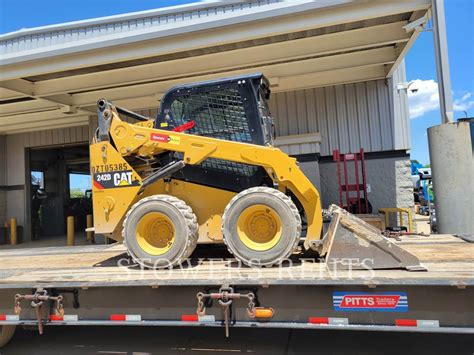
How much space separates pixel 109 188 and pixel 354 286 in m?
3.09

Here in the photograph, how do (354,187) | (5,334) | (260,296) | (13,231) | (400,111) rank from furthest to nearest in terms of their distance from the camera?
(13,231) → (400,111) → (354,187) → (5,334) → (260,296)

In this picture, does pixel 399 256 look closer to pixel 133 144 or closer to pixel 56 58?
pixel 133 144

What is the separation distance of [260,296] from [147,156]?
7.72ft

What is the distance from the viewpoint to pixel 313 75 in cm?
1022

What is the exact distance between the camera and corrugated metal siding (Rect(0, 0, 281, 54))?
9414 mm

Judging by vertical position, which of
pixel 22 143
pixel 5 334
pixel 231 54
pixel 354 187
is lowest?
pixel 5 334

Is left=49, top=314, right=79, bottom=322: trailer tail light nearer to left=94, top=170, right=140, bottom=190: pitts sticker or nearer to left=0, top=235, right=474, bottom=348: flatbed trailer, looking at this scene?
left=0, top=235, right=474, bottom=348: flatbed trailer

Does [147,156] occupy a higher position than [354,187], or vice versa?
[147,156]

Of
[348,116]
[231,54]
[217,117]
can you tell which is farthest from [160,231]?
[348,116]

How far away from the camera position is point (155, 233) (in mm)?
4457

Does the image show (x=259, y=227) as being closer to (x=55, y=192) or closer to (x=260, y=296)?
(x=260, y=296)

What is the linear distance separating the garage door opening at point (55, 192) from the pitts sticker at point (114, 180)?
13.4 metres

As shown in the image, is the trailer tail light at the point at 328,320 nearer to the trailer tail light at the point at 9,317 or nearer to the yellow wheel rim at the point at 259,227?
A: the yellow wheel rim at the point at 259,227

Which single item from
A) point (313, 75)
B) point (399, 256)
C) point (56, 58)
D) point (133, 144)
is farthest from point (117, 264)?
point (313, 75)
